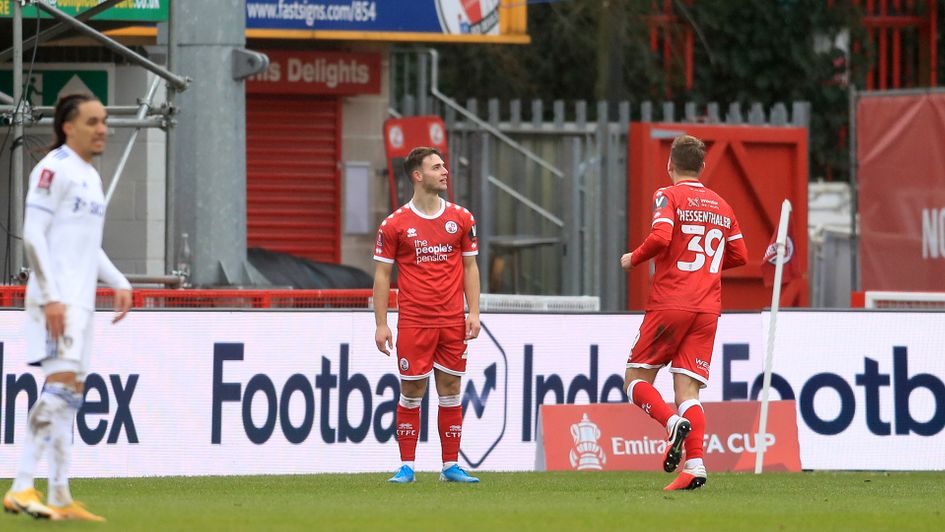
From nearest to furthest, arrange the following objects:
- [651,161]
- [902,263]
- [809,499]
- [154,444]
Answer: [809,499] < [154,444] < [902,263] < [651,161]

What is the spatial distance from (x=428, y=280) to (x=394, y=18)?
10554 mm

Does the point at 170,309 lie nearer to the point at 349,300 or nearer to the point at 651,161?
the point at 349,300

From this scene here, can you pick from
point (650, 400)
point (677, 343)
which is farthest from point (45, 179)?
point (677, 343)

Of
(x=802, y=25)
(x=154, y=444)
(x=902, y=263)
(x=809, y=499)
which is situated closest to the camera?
(x=809, y=499)

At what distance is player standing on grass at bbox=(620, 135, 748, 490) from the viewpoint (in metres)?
10.9

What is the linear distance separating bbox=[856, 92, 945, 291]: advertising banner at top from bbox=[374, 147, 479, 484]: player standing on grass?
10442mm

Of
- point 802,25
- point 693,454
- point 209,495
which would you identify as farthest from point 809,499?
point 802,25

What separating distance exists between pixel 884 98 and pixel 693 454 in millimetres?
11119

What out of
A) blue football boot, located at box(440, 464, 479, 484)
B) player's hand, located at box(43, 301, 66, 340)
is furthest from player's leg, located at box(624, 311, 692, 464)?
player's hand, located at box(43, 301, 66, 340)

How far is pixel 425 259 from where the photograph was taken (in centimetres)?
1122

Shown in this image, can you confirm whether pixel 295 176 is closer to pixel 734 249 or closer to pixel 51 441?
pixel 734 249

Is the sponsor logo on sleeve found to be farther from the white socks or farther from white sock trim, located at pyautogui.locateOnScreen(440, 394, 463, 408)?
the white socks

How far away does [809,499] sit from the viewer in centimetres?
1059

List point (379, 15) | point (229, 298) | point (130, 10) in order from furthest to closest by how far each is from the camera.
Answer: point (379, 15) < point (130, 10) < point (229, 298)
